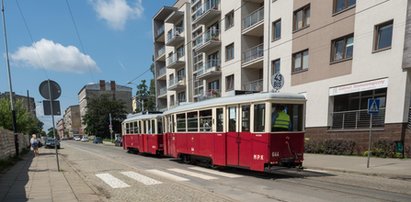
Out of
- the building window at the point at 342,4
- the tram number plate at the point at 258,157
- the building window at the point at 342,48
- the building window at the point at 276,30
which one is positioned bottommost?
the tram number plate at the point at 258,157

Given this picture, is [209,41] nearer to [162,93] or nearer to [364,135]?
[364,135]

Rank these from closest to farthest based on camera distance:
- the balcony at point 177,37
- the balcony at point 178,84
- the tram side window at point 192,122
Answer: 1. the tram side window at point 192,122
2. the balcony at point 178,84
3. the balcony at point 177,37

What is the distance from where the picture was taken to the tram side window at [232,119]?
11.2m

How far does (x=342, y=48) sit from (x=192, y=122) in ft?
35.6

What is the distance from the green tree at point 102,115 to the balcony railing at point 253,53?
58130mm

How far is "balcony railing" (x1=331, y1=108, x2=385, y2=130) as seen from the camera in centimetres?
1638

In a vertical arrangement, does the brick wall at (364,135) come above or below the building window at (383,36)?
below

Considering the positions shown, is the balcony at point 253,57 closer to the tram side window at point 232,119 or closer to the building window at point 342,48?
the building window at point 342,48

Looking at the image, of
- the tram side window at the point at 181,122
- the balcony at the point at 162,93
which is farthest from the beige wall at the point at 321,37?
the balcony at the point at 162,93

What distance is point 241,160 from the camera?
10906 mm

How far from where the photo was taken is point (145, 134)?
20828 mm

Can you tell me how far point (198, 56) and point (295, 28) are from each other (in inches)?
733

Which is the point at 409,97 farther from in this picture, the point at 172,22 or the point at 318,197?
the point at 172,22

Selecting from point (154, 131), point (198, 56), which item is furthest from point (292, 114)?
point (198, 56)
